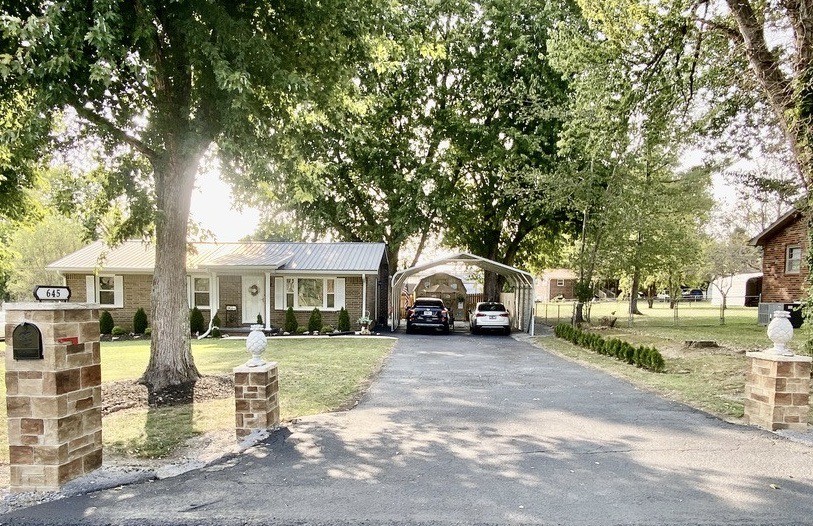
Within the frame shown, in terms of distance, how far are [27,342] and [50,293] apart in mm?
460

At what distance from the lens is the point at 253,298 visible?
850 inches

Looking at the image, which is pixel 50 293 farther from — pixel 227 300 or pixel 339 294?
pixel 227 300

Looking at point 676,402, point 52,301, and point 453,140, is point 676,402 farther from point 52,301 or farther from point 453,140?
point 453,140

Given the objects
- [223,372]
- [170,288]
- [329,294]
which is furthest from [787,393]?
[329,294]

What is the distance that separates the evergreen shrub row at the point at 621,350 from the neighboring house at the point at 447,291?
1392 cm

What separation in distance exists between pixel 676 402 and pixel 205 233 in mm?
9291

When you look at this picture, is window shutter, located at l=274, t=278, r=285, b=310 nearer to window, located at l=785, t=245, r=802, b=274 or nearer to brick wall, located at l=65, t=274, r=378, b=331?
brick wall, located at l=65, t=274, r=378, b=331

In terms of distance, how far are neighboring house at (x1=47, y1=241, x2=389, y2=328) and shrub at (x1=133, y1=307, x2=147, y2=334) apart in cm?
79

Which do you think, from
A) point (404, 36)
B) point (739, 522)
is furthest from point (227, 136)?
point (739, 522)

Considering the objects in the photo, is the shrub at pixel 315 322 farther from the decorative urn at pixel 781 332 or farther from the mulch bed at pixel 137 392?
the decorative urn at pixel 781 332

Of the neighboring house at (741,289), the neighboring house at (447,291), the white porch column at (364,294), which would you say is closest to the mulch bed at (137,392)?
the white porch column at (364,294)

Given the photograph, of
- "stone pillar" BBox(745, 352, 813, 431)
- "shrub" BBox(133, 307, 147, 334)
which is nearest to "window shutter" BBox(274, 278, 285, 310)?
"shrub" BBox(133, 307, 147, 334)

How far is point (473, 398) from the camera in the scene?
7.98 metres

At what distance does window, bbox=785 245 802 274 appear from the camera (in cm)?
2323
